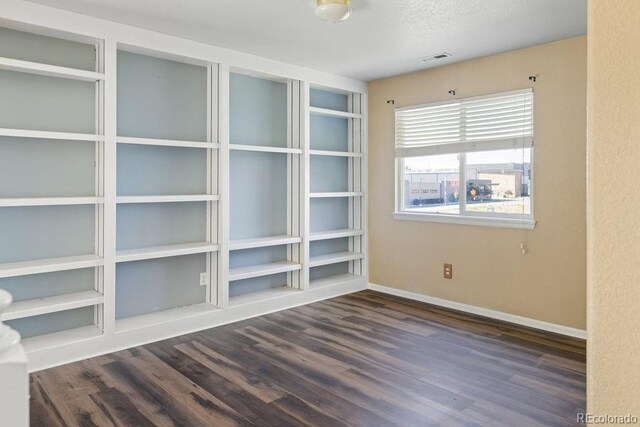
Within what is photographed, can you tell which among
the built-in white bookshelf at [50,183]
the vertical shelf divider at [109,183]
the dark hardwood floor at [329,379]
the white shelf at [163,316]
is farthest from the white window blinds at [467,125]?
the built-in white bookshelf at [50,183]

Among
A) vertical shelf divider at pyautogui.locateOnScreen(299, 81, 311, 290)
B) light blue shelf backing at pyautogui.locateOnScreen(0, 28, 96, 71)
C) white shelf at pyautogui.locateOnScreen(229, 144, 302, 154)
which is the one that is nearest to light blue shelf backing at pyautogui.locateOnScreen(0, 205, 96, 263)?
light blue shelf backing at pyautogui.locateOnScreen(0, 28, 96, 71)

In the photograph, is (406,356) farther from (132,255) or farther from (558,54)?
(558,54)

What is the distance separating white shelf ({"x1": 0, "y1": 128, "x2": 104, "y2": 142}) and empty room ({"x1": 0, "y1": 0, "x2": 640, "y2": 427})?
10mm

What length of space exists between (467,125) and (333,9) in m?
1.96

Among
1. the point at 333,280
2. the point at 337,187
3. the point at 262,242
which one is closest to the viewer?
the point at 262,242

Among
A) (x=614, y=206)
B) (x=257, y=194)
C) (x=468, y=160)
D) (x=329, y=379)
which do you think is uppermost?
(x=468, y=160)

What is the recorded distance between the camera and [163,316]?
3.51 m

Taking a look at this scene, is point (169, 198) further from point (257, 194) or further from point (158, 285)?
point (257, 194)

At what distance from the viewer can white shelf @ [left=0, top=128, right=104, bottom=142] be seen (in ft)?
8.88

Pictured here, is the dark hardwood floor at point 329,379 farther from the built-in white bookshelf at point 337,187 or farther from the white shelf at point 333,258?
the built-in white bookshelf at point 337,187

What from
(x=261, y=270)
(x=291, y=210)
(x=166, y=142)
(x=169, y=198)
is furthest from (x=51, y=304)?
(x=291, y=210)

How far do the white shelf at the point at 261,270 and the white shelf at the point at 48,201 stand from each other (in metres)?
1.29

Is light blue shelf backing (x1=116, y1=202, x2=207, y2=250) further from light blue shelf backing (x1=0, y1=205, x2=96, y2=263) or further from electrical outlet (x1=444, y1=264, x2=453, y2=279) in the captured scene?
electrical outlet (x1=444, y1=264, x2=453, y2=279)

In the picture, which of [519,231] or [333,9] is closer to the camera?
[333,9]
